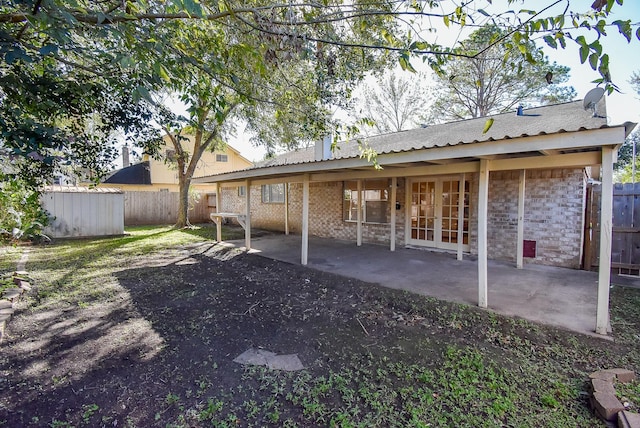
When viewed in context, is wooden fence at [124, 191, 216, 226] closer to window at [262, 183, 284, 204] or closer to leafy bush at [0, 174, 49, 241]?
window at [262, 183, 284, 204]

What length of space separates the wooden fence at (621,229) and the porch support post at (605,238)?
3490 mm

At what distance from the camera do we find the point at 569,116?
6.00 meters

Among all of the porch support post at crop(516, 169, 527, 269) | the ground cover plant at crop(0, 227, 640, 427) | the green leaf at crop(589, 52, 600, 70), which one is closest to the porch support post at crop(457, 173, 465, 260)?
the porch support post at crop(516, 169, 527, 269)

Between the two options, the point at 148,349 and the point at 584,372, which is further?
the point at 148,349

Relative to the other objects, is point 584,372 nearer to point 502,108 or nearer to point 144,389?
point 144,389

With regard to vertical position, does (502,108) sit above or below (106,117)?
above

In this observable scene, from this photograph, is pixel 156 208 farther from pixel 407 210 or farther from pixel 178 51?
pixel 178 51

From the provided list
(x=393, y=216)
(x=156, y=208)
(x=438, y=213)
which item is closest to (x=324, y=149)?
(x=393, y=216)

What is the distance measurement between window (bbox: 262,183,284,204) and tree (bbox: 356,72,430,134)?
7800mm

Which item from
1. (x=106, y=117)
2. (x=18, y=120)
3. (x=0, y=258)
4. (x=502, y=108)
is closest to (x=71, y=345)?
(x=18, y=120)

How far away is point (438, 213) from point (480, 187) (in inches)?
158

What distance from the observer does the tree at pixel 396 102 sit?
17.9 metres

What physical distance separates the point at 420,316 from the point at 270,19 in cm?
389

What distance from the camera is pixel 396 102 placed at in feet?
60.9
